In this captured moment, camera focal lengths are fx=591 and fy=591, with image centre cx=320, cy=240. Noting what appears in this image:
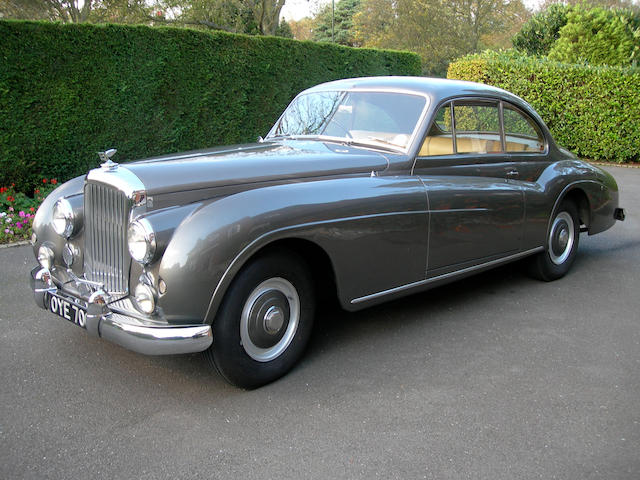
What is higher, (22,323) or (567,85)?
(567,85)

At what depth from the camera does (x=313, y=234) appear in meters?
3.36

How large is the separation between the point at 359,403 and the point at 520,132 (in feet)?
10.1

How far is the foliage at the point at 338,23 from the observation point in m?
42.3

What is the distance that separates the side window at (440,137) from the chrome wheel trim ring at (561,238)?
4.98 ft

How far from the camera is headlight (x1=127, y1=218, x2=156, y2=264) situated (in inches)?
117

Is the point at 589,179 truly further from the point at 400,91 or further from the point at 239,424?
the point at 239,424

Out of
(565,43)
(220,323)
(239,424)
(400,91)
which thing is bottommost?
(239,424)

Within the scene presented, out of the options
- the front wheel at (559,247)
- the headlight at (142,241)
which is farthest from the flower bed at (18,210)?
the front wheel at (559,247)

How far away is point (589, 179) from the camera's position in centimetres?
558

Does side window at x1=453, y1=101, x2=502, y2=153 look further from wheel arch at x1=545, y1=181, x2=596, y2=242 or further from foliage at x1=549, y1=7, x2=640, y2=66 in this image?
foliage at x1=549, y1=7, x2=640, y2=66

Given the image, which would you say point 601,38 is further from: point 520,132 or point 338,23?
point 338,23

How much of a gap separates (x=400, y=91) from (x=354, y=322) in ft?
5.76

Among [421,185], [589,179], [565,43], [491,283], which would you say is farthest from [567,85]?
[421,185]

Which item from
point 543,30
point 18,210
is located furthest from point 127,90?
point 543,30
